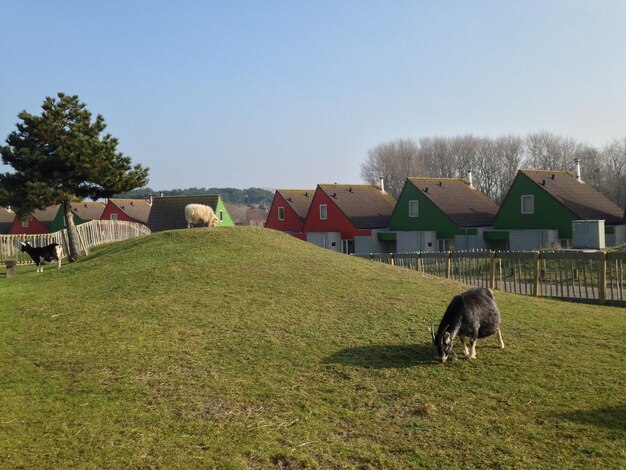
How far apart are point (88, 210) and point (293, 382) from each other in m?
72.6

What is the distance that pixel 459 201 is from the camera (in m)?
47.6

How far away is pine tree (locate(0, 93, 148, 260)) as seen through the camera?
96.2 feet

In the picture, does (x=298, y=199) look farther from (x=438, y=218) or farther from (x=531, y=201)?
(x=531, y=201)

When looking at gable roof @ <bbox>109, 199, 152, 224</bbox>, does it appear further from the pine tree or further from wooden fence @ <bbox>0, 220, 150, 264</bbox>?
the pine tree

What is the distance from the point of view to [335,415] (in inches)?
291

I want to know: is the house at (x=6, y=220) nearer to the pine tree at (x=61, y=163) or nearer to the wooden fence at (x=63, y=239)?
the wooden fence at (x=63, y=239)

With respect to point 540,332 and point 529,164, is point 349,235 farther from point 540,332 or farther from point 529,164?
point 529,164

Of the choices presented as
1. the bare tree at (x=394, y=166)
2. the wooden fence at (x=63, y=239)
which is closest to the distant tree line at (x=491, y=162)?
the bare tree at (x=394, y=166)

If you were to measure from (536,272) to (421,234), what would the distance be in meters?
27.0

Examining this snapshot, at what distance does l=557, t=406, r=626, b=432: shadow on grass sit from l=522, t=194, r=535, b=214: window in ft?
116

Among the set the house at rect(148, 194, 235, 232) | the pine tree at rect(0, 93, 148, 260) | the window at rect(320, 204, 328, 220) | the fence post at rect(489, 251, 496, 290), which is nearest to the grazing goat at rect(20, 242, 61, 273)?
the pine tree at rect(0, 93, 148, 260)

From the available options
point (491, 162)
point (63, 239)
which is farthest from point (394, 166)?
point (63, 239)

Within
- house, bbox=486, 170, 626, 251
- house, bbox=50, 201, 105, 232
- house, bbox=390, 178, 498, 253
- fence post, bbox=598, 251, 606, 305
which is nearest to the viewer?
fence post, bbox=598, 251, 606, 305

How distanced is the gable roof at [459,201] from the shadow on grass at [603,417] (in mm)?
36933
